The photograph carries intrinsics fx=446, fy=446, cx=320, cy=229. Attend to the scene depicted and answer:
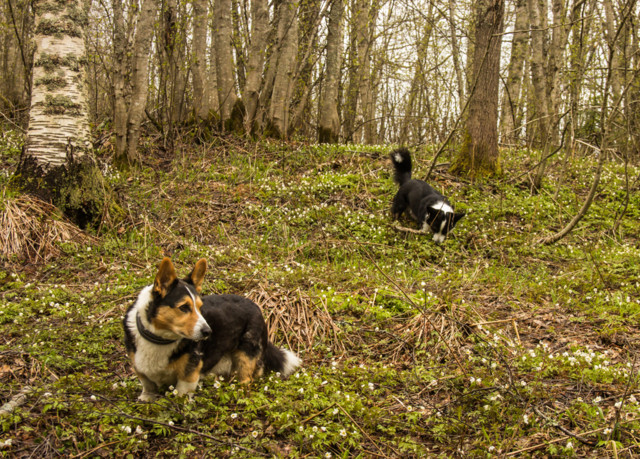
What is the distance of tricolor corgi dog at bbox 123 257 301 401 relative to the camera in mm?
3174

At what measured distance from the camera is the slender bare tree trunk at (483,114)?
9797mm

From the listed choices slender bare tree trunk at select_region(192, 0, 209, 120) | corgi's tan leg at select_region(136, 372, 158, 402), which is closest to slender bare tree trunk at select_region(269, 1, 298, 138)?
slender bare tree trunk at select_region(192, 0, 209, 120)

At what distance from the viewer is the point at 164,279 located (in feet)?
10.4

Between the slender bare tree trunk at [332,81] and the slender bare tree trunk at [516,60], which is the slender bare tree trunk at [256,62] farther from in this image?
the slender bare tree trunk at [516,60]

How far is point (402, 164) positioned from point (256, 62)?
15.9 ft

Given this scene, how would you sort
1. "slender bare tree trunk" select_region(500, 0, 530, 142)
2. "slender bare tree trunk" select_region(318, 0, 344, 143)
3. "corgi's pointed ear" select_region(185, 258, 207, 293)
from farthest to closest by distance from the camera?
1. "slender bare tree trunk" select_region(500, 0, 530, 142)
2. "slender bare tree trunk" select_region(318, 0, 344, 143)
3. "corgi's pointed ear" select_region(185, 258, 207, 293)

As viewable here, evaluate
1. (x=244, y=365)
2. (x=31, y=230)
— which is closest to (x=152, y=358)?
(x=244, y=365)

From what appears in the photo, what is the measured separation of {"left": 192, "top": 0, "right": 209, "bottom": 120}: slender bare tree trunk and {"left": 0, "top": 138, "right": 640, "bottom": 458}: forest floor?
6.87 ft

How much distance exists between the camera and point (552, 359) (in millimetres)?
3959

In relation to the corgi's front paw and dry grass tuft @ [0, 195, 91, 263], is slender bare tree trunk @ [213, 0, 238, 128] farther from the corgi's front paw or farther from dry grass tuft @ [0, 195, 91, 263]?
the corgi's front paw

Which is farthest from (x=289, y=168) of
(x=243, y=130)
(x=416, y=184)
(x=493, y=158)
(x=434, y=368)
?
(x=434, y=368)

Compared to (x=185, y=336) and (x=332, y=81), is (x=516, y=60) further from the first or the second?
(x=185, y=336)

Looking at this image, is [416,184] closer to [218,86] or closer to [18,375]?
[218,86]

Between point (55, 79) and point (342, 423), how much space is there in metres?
6.24
